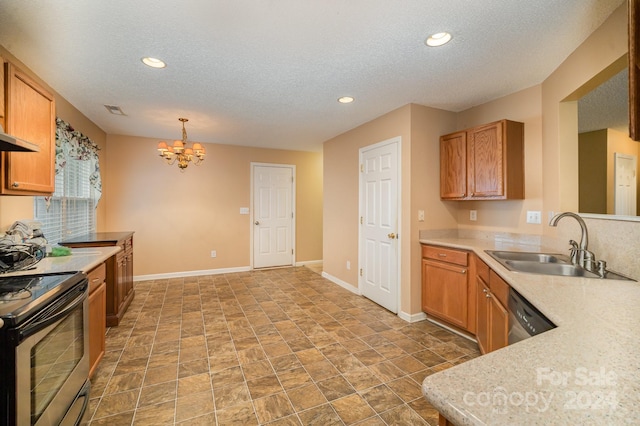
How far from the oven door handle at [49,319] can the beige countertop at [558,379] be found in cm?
149

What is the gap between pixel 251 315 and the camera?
3.35m

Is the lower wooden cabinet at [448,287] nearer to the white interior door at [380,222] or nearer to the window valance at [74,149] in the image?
the white interior door at [380,222]

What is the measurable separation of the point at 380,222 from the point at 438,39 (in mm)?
2140

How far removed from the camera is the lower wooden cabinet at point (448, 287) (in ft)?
8.82

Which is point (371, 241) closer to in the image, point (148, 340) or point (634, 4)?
point (148, 340)

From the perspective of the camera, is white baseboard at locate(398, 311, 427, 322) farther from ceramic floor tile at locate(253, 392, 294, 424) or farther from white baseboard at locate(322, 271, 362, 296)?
ceramic floor tile at locate(253, 392, 294, 424)

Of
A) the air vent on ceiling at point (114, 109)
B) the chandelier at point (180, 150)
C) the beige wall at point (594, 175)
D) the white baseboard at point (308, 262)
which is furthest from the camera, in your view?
the white baseboard at point (308, 262)

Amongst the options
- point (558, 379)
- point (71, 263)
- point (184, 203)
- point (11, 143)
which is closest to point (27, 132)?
point (11, 143)

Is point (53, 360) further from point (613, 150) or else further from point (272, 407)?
point (613, 150)

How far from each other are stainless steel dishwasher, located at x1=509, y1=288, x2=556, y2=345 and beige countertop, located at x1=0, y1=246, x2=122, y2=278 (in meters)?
2.53

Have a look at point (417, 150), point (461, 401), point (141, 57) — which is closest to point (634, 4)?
point (461, 401)

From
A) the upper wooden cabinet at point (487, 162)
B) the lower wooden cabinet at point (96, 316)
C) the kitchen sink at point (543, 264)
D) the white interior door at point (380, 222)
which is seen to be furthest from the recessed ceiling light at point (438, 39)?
the lower wooden cabinet at point (96, 316)

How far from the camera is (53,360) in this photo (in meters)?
1.38

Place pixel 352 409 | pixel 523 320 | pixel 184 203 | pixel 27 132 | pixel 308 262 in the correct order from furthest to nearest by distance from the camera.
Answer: pixel 308 262 → pixel 184 203 → pixel 27 132 → pixel 352 409 → pixel 523 320
